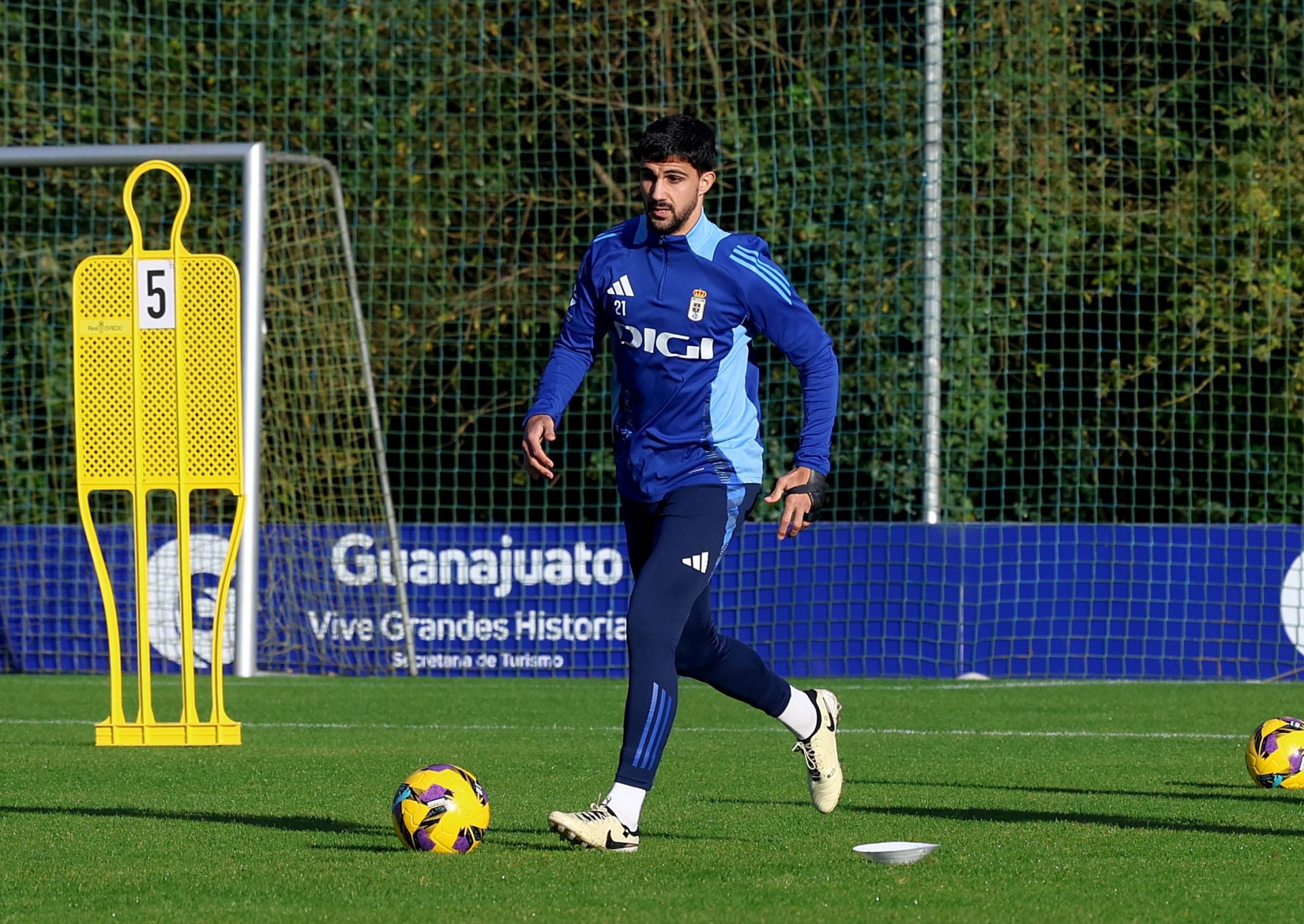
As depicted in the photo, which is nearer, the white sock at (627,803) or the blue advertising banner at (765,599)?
the white sock at (627,803)

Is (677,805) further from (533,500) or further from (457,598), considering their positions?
(533,500)

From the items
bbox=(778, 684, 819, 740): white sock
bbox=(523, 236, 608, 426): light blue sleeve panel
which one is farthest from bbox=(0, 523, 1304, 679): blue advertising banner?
bbox=(523, 236, 608, 426): light blue sleeve panel

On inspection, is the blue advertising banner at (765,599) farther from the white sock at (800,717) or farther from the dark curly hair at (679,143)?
the dark curly hair at (679,143)

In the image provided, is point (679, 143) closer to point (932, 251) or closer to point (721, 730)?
point (721, 730)

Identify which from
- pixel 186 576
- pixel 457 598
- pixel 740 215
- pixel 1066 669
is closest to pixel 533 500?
pixel 740 215

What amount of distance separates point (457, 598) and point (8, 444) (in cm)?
691

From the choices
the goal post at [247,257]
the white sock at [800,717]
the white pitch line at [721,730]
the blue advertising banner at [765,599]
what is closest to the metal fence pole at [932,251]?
the blue advertising banner at [765,599]

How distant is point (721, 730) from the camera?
969 cm

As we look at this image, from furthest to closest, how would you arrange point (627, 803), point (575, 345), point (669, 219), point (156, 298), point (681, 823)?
point (156, 298)
point (681, 823)
point (575, 345)
point (669, 219)
point (627, 803)

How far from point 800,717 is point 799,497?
32.6 inches

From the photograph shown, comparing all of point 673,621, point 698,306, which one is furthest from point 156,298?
point 673,621

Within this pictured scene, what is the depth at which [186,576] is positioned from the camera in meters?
8.42

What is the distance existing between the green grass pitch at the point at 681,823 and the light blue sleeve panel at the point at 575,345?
1.24m

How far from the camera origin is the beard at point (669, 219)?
18.2ft
